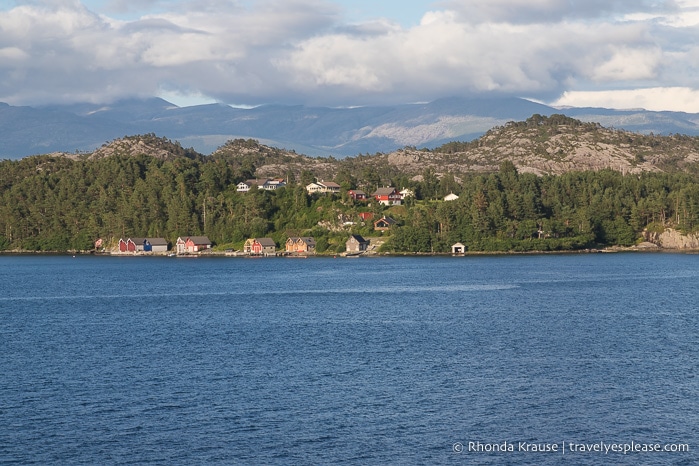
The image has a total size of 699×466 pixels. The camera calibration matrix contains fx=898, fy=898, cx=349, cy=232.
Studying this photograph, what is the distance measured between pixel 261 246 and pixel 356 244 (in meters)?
17.1

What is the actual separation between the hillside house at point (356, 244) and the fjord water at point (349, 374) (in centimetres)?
5600

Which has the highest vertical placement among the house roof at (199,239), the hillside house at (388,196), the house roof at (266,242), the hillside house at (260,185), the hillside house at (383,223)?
the hillside house at (260,185)

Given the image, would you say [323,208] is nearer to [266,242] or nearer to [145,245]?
[266,242]

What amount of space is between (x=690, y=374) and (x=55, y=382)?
85.7ft

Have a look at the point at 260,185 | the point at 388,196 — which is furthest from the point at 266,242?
the point at 260,185

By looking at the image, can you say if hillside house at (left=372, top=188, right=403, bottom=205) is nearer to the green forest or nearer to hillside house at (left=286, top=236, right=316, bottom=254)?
the green forest

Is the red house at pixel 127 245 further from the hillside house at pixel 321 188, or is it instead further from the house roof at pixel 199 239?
the hillside house at pixel 321 188

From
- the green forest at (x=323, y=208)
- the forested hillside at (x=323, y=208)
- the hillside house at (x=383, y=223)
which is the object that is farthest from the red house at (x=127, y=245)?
the hillside house at (x=383, y=223)

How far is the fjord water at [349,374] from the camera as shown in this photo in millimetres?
28094

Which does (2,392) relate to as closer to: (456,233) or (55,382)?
(55,382)

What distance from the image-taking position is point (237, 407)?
32.3m

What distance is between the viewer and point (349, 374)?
125 feet

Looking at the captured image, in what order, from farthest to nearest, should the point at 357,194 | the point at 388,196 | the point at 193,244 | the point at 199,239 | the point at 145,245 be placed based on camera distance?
1. the point at 357,194
2. the point at 145,245
3. the point at 388,196
4. the point at 199,239
5. the point at 193,244

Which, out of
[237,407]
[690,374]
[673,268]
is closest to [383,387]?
[237,407]
